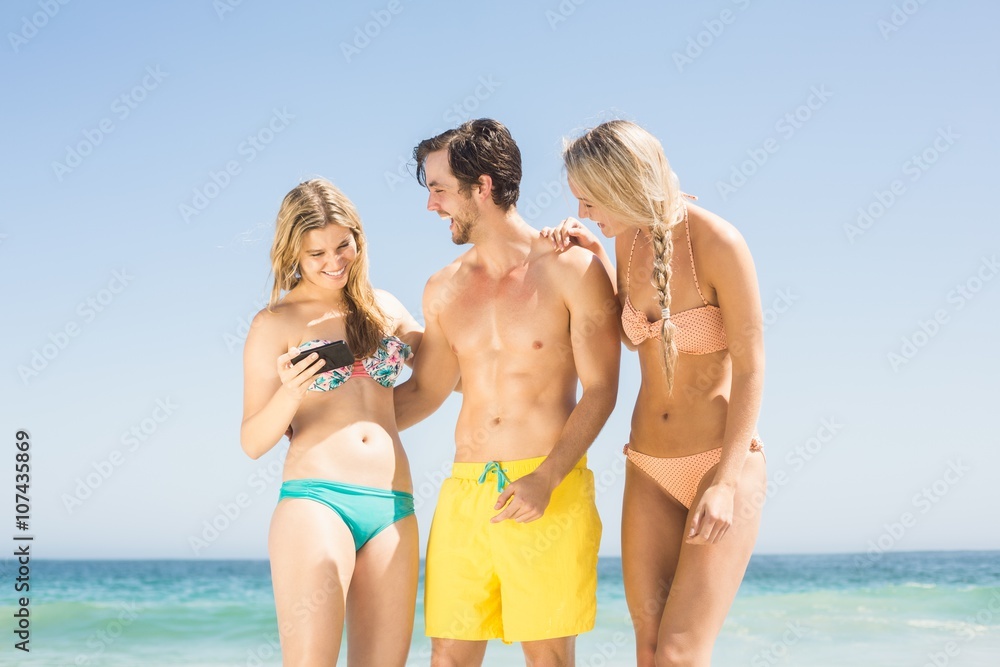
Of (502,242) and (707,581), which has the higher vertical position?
(502,242)

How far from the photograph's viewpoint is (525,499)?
4090mm

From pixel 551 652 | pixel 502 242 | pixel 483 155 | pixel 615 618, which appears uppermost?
pixel 483 155

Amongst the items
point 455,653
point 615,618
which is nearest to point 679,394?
point 455,653

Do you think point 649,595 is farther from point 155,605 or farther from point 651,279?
point 155,605

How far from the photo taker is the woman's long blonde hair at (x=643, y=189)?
3.85 metres

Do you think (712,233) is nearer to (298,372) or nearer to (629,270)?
(629,270)

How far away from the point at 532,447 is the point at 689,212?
1.25m

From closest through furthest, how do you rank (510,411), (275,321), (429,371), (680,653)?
(680,653)
(275,321)
(510,411)
(429,371)

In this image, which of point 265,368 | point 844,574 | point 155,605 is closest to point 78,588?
point 155,605

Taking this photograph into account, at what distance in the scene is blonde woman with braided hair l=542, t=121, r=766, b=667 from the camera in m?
3.72

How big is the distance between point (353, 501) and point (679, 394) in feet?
4.70

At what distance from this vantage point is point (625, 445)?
4.23 m

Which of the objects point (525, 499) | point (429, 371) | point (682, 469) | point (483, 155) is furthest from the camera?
point (429, 371)

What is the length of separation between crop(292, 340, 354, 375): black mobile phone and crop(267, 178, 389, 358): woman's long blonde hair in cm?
30
